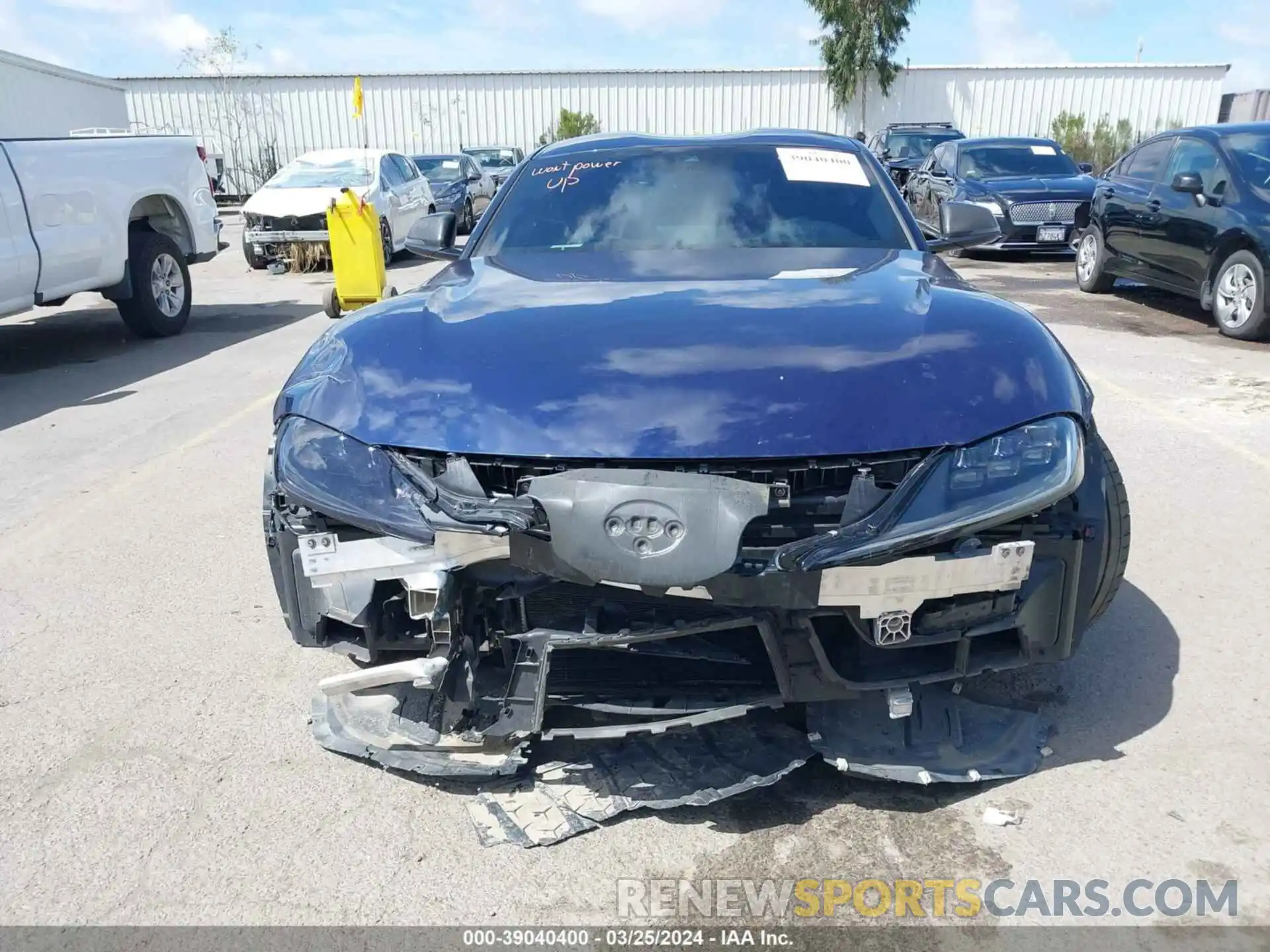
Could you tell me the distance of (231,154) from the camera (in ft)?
100

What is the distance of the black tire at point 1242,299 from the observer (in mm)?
7609

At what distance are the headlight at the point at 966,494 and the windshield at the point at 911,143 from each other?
18.4 meters

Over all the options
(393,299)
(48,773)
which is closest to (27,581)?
(48,773)

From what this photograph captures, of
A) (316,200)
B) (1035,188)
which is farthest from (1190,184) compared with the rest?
(316,200)

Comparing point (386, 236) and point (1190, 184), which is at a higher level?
point (1190, 184)

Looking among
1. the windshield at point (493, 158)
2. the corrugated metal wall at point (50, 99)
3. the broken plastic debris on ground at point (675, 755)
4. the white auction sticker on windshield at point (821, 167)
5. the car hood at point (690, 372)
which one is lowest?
the broken plastic debris on ground at point (675, 755)

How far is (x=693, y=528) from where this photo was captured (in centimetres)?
199

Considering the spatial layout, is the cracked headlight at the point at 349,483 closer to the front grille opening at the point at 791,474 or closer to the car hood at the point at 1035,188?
the front grille opening at the point at 791,474

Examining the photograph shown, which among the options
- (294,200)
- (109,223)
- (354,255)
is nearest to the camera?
(109,223)

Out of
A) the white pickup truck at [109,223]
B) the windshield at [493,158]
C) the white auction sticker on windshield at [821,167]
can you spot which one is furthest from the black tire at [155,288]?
the windshield at [493,158]

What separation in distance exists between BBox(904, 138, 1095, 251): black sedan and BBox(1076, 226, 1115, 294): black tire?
0.93 m

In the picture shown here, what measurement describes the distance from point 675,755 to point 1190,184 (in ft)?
26.0

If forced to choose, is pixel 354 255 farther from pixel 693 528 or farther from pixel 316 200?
pixel 693 528

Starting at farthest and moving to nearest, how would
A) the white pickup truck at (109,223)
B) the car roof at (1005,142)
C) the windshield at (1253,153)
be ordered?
the car roof at (1005,142)
the windshield at (1253,153)
the white pickup truck at (109,223)
